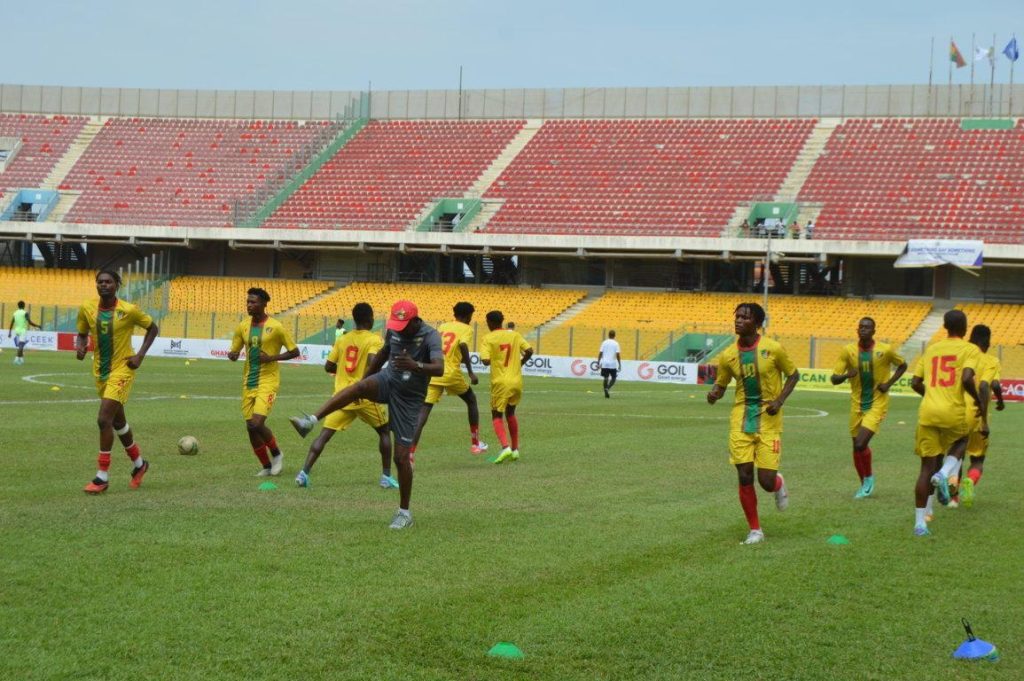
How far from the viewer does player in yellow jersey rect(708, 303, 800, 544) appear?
1113cm

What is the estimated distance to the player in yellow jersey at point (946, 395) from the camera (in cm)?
1242

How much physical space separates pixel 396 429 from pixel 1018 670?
5.52 metres

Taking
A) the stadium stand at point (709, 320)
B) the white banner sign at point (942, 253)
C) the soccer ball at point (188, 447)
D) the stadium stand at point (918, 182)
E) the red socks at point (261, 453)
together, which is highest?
the stadium stand at point (918, 182)

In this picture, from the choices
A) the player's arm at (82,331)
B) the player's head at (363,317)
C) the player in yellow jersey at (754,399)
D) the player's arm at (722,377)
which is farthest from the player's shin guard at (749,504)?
the player's arm at (82,331)

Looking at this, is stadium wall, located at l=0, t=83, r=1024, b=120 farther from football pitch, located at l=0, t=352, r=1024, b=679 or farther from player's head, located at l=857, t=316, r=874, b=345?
player's head, located at l=857, t=316, r=874, b=345

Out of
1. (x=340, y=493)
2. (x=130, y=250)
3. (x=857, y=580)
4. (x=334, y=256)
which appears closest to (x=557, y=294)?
(x=334, y=256)

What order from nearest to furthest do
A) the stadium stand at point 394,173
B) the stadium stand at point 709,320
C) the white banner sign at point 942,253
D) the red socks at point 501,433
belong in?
the red socks at point 501,433 → the stadium stand at point 709,320 → the white banner sign at point 942,253 → the stadium stand at point 394,173

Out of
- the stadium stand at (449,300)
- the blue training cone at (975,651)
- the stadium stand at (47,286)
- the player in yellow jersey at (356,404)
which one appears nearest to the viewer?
the blue training cone at (975,651)

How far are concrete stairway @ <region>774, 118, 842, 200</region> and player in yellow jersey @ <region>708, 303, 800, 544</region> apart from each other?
46.7 meters

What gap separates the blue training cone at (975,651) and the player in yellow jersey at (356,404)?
24.8 feet

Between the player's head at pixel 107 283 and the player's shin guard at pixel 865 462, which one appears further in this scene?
the player's shin guard at pixel 865 462

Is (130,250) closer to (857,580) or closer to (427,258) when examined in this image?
(427,258)

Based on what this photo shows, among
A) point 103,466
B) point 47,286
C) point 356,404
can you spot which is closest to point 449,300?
point 47,286

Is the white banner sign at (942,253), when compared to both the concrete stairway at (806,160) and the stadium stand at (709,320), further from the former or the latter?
the concrete stairway at (806,160)
